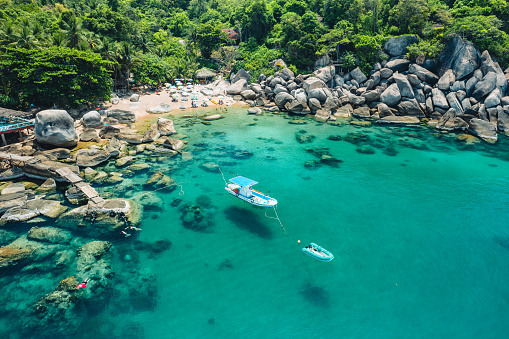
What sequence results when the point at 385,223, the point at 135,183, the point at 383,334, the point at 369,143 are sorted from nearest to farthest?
the point at 383,334, the point at 385,223, the point at 135,183, the point at 369,143

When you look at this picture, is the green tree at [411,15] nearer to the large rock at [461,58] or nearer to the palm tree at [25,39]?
the large rock at [461,58]

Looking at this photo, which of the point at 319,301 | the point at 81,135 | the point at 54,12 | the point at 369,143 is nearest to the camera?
the point at 319,301

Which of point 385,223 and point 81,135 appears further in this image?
point 81,135

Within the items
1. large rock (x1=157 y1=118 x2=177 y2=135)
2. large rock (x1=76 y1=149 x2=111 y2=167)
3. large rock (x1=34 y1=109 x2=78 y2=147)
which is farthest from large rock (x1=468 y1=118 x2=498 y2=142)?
large rock (x1=34 y1=109 x2=78 y2=147)

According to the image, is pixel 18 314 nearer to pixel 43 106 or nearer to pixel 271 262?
pixel 271 262

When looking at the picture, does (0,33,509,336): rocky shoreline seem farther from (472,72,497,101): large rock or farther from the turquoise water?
the turquoise water

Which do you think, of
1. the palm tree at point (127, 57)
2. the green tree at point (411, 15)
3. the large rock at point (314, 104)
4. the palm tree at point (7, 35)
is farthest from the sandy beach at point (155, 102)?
the green tree at point (411, 15)

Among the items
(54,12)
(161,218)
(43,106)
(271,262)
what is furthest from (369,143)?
(54,12)

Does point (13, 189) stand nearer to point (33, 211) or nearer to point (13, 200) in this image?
point (13, 200)
